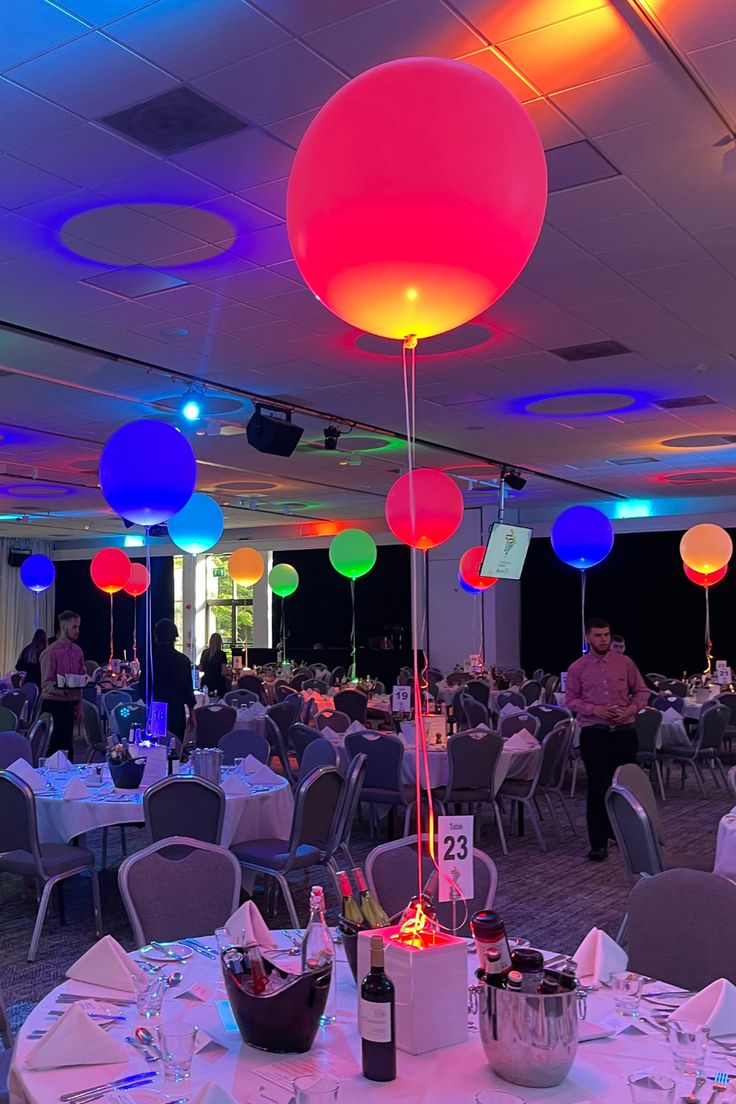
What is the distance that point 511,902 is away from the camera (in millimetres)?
6406

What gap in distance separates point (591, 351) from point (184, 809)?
15.3 ft

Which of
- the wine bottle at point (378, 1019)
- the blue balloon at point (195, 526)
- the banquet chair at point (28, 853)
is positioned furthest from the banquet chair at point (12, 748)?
the wine bottle at point (378, 1019)

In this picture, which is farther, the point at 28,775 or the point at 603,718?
the point at 603,718

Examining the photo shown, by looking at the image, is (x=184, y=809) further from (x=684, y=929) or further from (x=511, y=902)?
(x=684, y=929)

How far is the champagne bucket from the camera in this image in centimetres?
214

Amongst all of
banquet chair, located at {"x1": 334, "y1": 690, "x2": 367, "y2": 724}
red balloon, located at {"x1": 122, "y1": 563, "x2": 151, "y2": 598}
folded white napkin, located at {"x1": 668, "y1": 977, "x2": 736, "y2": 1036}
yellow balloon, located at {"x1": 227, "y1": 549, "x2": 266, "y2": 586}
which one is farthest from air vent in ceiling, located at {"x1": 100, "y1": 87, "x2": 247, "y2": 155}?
red balloon, located at {"x1": 122, "y1": 563, "x2": 151, "y2": 598}

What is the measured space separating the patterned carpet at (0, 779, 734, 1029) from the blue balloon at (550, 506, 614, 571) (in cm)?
330

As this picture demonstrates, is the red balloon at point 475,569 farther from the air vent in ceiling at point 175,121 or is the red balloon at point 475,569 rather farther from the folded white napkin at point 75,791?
the air vent in ceiling at point 175,121

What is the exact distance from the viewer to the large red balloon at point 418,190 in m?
2.03

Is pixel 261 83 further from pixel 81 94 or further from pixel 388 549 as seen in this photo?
pixel 388 549

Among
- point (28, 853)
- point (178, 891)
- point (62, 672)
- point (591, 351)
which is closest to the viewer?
point (178, 891)

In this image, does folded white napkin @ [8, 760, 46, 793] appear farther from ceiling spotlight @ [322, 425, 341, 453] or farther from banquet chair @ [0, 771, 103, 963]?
ceiling spotlight @ [322, 425, 341, 453]

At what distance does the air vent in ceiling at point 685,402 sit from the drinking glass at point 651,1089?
8.22 metres

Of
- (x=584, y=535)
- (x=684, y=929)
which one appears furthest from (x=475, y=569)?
(x=684, y=929)
